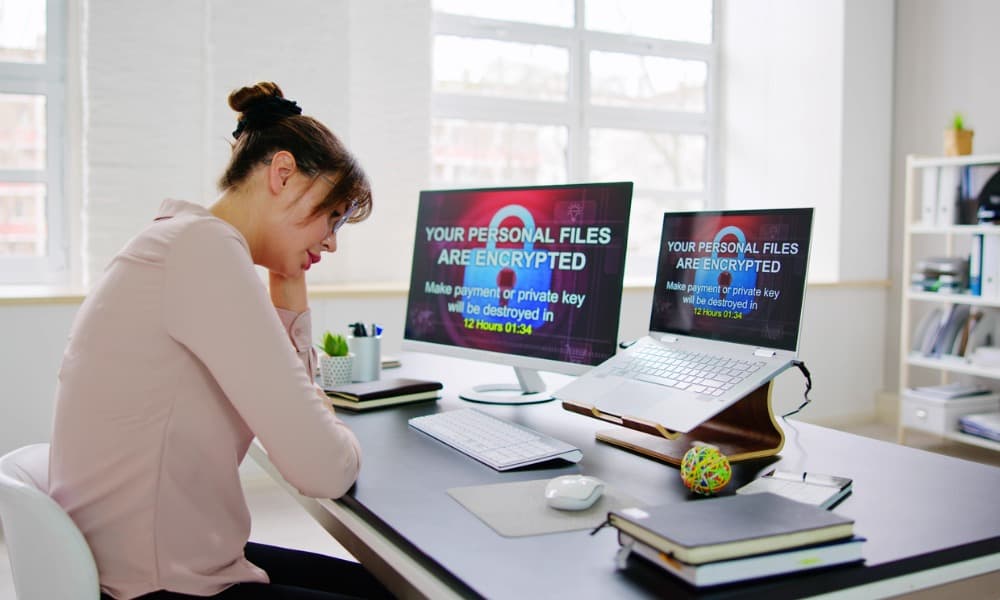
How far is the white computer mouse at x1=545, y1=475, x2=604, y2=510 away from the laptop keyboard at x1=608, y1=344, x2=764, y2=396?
36 centimetres

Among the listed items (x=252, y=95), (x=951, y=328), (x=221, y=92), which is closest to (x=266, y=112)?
(x=252, y=95)

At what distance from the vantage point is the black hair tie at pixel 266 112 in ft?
4.36

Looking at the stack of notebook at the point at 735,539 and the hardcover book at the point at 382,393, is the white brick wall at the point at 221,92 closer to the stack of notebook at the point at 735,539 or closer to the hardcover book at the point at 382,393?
the hardcover book at the point at 382,393

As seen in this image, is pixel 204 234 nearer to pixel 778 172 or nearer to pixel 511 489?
pixel 511 489

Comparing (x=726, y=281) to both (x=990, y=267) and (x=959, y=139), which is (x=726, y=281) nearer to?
(x=990, y=267)

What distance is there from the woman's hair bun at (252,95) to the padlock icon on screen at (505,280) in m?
0.68

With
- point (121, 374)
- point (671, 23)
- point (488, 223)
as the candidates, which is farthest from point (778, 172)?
point (121, 374)

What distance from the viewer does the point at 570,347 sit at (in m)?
1.76

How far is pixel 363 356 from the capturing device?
6.68ft

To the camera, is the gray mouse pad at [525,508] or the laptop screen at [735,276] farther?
the laptop screen at [735,276]

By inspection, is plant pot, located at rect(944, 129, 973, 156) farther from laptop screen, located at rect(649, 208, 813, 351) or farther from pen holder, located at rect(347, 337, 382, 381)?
pen holder, located at rect(347, 337, 382, 381)

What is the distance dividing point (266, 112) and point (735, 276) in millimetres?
850

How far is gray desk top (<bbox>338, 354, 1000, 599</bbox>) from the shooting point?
90cm

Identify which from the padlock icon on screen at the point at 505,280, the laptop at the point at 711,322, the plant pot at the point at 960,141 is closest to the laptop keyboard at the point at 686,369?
the laptop at the point at 711,322
